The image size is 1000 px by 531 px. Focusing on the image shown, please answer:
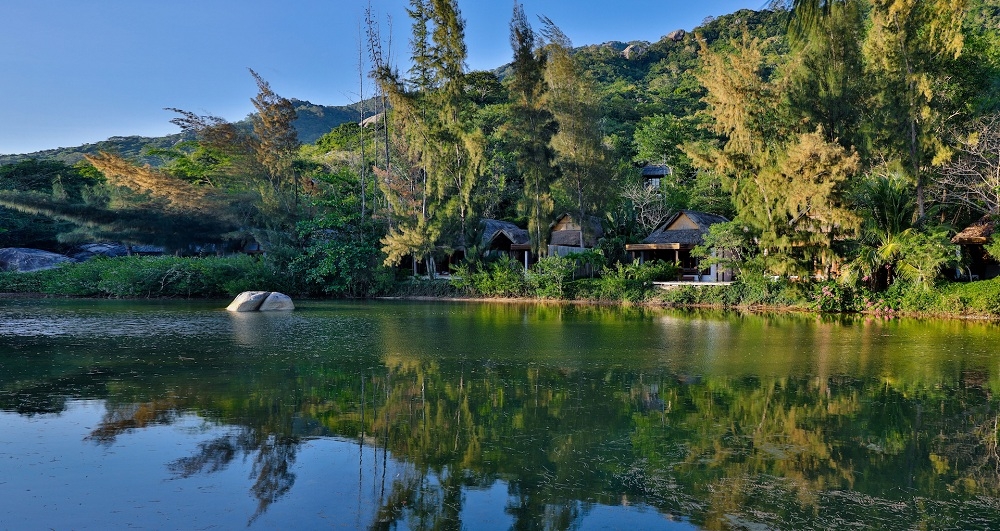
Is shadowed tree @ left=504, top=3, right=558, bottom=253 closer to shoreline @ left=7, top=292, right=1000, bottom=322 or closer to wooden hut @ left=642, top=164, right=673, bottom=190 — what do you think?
shoreline @ left=7, top=292, right=1000, bottom=322

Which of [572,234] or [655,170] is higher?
[655,170]

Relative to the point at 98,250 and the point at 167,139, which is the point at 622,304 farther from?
the point at 167,139

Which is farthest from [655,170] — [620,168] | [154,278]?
[154,278]

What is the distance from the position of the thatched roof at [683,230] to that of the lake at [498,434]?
51.6ft

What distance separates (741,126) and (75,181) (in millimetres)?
40940

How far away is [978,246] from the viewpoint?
2627cm

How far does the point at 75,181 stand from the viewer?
4575 centimetres

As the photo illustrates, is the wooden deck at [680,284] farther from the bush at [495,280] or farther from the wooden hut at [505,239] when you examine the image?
the wooden hut at [505,239]

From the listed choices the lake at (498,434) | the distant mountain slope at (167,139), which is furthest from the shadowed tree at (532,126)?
the distant mountain slope at (167,139)

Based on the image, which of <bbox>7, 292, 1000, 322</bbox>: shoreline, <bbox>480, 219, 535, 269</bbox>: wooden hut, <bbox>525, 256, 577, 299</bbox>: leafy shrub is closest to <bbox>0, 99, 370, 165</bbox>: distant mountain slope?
<bbox>480, 219, 535, 269</bbox>: wooden hut

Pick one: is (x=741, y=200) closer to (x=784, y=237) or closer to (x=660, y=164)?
(x=784, y=237)

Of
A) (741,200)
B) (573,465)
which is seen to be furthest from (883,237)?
(573,465)

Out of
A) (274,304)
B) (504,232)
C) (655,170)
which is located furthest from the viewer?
(655,170)

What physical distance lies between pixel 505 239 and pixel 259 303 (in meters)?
15.5
